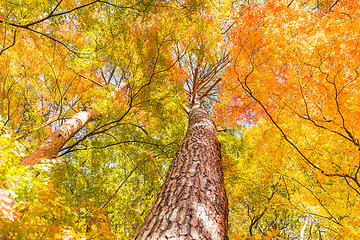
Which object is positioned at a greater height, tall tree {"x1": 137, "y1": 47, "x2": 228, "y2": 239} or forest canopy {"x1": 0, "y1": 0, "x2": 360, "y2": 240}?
forest canopy {"x1": 0, "y1": 0, "x2": 360, "y2": 240}

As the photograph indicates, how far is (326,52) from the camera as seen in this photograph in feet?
12.0

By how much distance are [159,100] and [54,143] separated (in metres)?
2.75

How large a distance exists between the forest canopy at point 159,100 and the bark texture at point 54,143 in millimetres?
29

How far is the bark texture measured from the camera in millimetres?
3416

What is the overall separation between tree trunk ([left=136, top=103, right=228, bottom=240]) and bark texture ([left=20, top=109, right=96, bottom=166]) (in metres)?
2.72

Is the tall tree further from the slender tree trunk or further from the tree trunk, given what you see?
the slender tree trunk

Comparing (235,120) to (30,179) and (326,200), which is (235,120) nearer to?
(326,200)

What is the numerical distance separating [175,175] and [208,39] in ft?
14.7

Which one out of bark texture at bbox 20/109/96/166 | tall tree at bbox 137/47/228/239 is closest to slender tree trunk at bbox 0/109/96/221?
bark texture at bbox 20/109/96/166

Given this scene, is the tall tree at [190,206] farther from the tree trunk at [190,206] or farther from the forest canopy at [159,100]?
the forest canopy at [159,100]

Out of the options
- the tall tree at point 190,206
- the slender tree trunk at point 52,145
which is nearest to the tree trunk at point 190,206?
the tall tree at point 190,206

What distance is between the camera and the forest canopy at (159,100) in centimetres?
290

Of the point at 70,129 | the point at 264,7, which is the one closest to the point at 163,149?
the point at 70,129

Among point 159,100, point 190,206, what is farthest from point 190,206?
point 159,100
